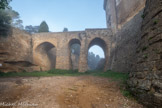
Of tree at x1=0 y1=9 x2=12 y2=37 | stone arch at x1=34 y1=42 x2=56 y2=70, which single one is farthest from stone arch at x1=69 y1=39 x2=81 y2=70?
tree at x1=0 y1=9 x2=12 y2=37

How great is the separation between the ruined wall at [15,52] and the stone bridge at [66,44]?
154cm

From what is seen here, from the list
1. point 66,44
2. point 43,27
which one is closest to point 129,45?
point 66,44

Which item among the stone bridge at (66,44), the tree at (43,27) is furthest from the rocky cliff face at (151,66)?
the tree at (43,27)

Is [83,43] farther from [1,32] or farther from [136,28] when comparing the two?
[1,32]

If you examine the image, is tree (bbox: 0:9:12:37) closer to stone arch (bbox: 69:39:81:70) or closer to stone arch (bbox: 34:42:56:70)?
stone arch (bbox: 34:42:56:70)

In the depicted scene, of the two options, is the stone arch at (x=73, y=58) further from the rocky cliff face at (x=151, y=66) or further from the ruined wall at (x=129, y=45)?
the rocky cliff face at (x=151, y=66)

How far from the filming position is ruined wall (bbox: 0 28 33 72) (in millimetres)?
11050

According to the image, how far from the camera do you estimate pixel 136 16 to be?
32.6 ft

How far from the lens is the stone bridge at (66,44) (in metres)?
14.7

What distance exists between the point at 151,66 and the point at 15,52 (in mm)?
15638

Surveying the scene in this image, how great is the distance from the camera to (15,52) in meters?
12.5

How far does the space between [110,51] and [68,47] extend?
7.69 metres

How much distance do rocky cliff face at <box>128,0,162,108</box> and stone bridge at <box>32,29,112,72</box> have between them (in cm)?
1030

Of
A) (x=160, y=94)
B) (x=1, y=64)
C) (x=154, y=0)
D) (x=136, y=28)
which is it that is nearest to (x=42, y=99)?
(x=160, y=94)
